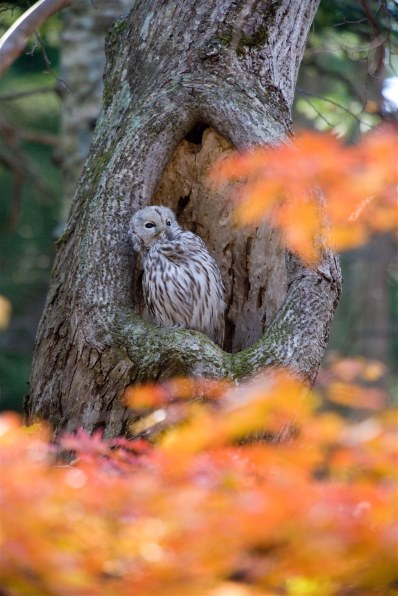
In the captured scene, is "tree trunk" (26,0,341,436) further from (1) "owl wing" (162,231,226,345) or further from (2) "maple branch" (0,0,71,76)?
(2) "maple branch" (0,0,71,76)

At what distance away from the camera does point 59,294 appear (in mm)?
5750

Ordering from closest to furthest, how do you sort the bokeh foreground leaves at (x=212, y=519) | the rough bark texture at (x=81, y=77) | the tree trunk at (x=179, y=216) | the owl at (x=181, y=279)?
1. the bokeh foreground leaves at (x=212, y=519)
2. the tree trunk at (x=179, y=216)
3. the owl at (x=181, y=279)
4. the rough bark texture at (x=81, y=77)

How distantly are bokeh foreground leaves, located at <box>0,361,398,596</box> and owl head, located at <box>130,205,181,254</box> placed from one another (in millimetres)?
2521

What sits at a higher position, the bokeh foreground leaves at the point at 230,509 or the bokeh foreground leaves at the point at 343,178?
the bokeh foreground leaves at the point at 343,178

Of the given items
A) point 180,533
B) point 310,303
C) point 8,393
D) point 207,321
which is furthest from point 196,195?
point 8,393

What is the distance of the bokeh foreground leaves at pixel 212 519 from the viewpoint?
2.67 metres

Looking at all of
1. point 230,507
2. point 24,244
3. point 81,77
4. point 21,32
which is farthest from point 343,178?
point 24,244

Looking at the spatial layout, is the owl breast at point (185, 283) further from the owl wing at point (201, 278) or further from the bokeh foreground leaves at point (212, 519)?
the bokeh foreground leaves at point (212, 519)

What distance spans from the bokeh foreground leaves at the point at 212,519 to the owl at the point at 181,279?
2.78 m

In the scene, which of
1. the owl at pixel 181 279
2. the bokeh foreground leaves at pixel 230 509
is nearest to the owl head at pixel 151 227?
the owl at pixel 181 279

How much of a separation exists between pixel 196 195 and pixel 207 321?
0.82 meters

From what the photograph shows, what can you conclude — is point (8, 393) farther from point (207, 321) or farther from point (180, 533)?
point (180, 533)

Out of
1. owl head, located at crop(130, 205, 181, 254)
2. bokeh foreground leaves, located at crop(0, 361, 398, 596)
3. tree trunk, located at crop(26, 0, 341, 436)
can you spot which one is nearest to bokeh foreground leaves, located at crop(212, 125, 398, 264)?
tree trunk, located at crop(26, 0, 341, 436)

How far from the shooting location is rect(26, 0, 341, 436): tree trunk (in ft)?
17.1
